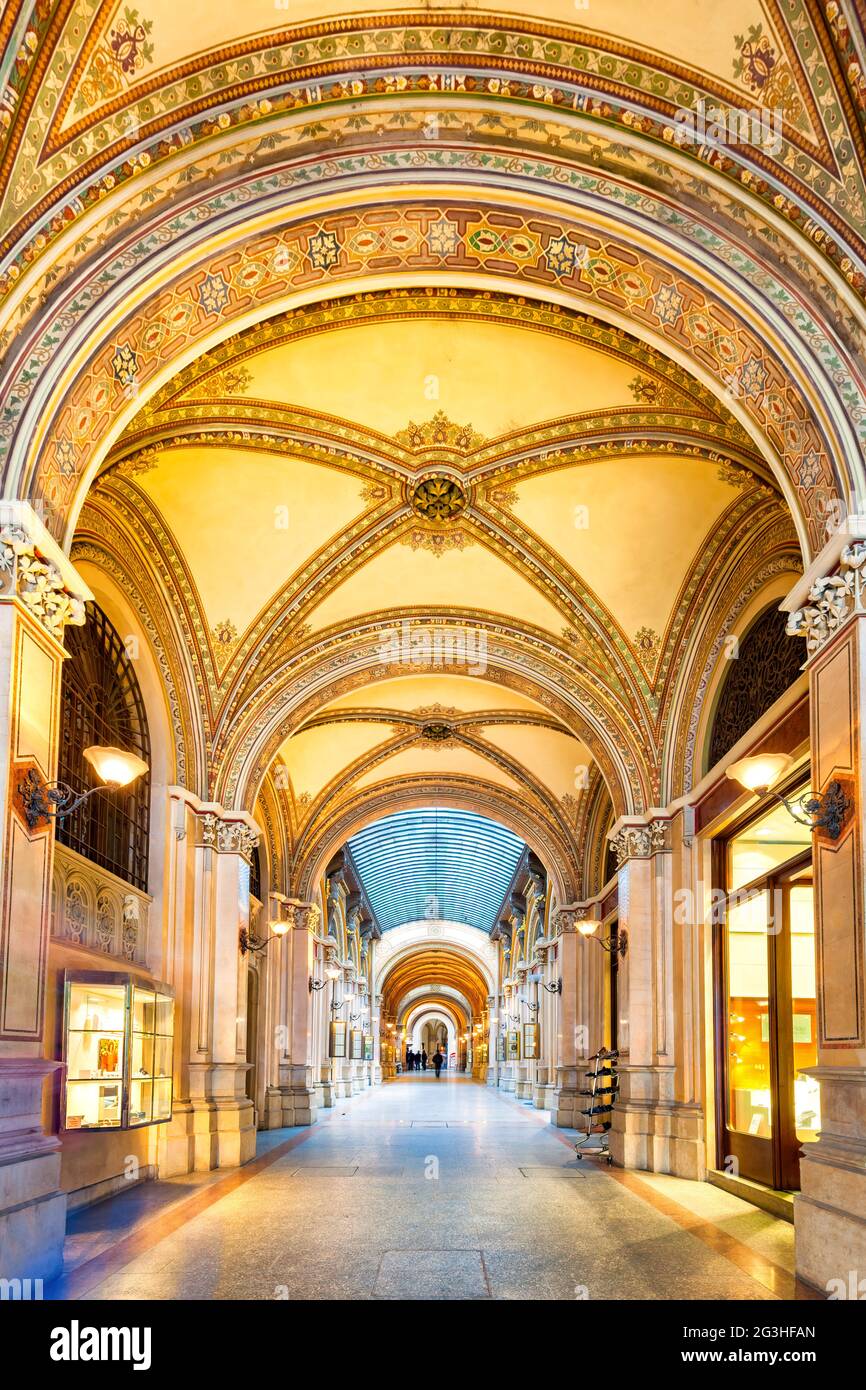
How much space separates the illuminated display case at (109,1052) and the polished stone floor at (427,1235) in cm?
82

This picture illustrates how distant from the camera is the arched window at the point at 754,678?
10834 millimetres

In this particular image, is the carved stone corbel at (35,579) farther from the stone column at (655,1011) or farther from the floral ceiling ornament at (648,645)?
the stone column at (655,1011)

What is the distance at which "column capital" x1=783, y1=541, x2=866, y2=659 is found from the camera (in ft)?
23.1

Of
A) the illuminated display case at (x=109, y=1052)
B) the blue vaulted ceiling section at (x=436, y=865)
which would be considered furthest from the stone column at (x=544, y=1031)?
the illuminated display case at (x=109, y=1052)

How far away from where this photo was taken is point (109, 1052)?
10.0 meters

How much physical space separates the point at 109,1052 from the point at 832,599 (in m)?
6.88

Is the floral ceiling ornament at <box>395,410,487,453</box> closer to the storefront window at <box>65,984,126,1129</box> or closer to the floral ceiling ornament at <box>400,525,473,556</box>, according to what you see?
the floral ceiling ornament at <box>400,525,473,556</box>

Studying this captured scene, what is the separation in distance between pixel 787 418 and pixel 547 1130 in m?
14.9

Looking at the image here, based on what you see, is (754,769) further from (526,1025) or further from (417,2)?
(526,1025)

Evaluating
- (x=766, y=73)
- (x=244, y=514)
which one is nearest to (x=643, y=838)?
(x=244, y=514)

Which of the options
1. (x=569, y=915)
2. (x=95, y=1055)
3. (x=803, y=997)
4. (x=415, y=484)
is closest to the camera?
(x=95, y=1055)

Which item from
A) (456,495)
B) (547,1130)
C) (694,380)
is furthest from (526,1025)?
(694,380)

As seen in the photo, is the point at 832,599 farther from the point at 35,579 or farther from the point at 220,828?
the point at 220,828
